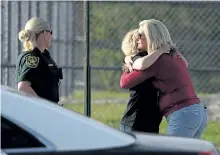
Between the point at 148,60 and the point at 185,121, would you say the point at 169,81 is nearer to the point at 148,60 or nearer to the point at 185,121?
the point at 148,60

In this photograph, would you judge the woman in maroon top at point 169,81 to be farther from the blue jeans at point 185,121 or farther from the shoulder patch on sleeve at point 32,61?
the shoulder patch on sleeve at point 32,61

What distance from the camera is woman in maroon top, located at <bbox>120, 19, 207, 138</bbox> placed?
6.02m

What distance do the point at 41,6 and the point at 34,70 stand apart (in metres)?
5.06

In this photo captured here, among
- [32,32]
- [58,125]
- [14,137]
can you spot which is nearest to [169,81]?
[32,32]

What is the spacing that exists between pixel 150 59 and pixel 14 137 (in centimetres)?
242

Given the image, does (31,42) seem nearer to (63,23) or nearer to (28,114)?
(28,114)

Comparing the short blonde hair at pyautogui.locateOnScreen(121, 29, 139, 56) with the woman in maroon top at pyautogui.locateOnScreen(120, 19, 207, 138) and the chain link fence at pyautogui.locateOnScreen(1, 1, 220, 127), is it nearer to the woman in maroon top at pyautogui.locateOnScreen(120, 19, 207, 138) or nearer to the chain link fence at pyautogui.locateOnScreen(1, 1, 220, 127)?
the woman in maroon top at pyautogui.locateOnScreen(120, 19, 207, 138)

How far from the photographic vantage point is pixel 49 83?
248 inches

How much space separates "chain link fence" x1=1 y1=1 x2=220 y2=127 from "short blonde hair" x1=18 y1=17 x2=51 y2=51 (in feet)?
10.1

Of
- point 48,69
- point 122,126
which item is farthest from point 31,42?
point 122,126

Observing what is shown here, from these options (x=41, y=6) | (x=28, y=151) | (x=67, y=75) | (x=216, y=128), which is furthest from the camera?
(x=67, y=75)

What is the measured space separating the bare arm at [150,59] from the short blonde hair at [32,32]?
3.22 ft

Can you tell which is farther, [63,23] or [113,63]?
[113,63]

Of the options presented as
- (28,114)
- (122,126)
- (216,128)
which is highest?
(28,114)
